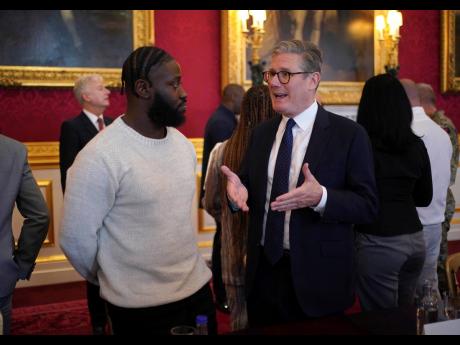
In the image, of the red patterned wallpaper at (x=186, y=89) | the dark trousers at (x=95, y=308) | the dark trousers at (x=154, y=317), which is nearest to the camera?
the dark trousers at (x=154, y=317)

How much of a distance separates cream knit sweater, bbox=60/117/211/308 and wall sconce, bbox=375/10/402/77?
5.36 metres

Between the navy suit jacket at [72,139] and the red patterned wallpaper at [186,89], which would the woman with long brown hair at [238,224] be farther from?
the red patterned wallpaper at [186,89]

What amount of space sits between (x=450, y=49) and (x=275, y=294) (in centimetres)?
652

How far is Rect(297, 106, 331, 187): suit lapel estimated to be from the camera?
240 cm

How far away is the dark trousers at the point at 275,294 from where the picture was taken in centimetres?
246

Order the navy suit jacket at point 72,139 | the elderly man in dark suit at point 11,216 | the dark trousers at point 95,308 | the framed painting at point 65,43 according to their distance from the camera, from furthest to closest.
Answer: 1. the framed painting at point 65,43
2. the navy suit jacket at point 72,139
3. the dark trousers at point 95,308
4. the elderly man in dark suit at point 11,216

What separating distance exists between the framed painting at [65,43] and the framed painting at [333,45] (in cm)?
118

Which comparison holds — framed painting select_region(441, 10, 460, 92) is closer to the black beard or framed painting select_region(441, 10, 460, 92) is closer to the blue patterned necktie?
the blue patterned necktie

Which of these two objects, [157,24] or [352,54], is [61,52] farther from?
[352,54]

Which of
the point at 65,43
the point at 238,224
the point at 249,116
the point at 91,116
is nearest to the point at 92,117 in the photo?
the point at 91,116

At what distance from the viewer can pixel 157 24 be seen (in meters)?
6.41

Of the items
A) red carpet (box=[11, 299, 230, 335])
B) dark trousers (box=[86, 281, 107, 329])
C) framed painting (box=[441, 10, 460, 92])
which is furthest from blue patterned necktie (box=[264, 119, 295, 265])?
framed painting (box=[441, 10, 460, 92])

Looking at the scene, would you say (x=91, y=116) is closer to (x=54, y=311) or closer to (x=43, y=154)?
(x=43, y=154)

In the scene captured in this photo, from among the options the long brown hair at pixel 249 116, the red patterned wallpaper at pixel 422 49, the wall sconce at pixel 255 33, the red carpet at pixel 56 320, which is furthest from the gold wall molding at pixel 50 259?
the red patterned wallpaper at pixel 422 49
